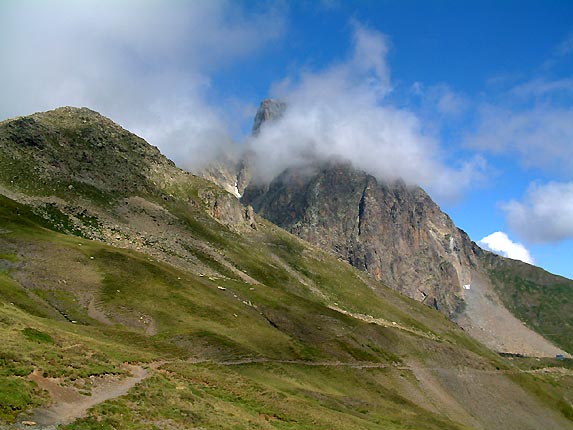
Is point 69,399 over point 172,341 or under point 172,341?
under

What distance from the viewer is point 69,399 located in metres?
31.2

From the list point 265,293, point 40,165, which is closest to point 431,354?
point 265,293

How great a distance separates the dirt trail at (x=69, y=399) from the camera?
27.2 meters

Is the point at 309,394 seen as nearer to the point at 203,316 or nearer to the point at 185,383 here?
the point at 185,383

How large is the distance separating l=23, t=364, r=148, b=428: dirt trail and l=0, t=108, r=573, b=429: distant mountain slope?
0.19m

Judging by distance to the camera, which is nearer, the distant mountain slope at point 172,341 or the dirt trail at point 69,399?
the dirt trail at point 69,399

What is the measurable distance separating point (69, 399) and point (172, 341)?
148 ft

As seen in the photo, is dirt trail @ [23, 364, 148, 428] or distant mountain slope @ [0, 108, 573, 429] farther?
distant mountain slope @ [0, 108, 573, 429]

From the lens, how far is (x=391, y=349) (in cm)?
13688

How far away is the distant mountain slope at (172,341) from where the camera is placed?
37062 mm

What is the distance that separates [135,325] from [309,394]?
112ft

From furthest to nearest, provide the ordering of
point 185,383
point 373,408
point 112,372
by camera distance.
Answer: point 373,408, point 185,383, point 112,372

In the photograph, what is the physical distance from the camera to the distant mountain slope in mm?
37062

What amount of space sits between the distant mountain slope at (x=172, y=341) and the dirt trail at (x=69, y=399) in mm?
189
